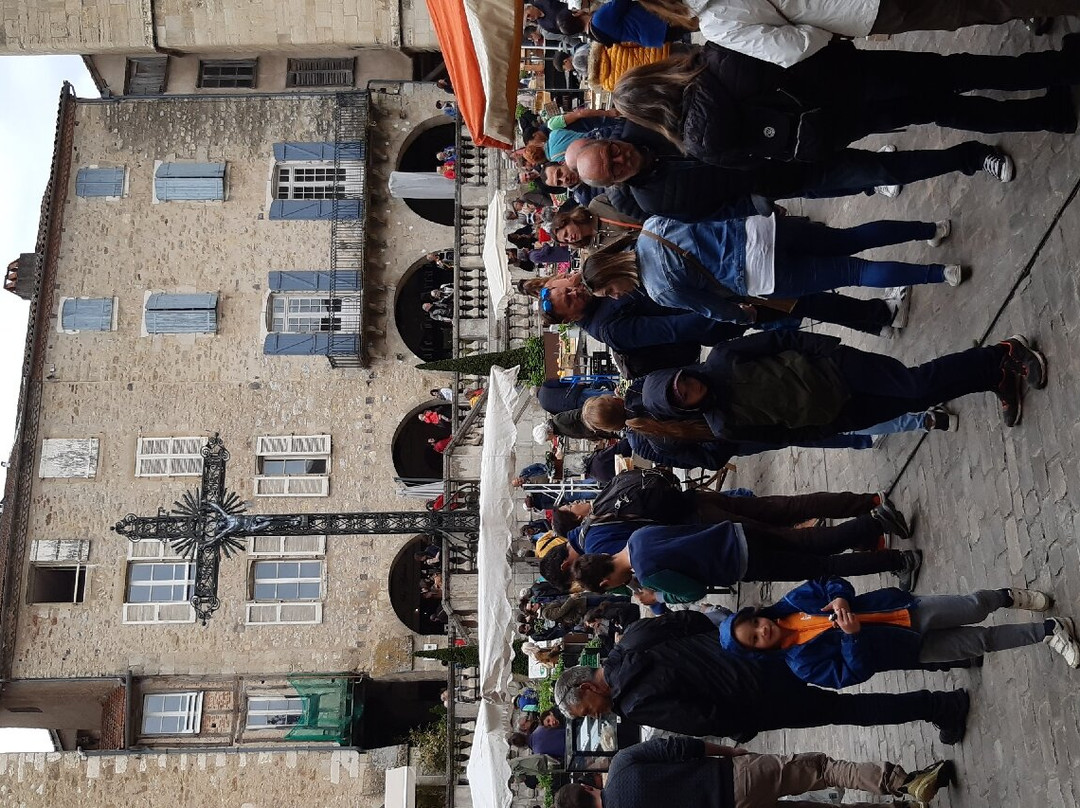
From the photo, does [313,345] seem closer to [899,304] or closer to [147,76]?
[147,76]

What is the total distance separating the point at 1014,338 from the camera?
5.74 metres

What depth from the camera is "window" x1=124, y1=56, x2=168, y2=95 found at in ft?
71.0

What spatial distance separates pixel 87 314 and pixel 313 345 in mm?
4789

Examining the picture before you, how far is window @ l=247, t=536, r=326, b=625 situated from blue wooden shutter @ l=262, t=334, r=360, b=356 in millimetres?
3807

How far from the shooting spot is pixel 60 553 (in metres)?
19.8

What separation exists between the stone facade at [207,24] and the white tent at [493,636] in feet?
41.4

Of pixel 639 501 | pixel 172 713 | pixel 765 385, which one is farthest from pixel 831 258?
pixel 172 713

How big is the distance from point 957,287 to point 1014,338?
0.86 metres

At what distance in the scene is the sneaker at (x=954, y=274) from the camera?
638cm

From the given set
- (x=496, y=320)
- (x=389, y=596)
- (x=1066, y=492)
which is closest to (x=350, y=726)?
(x=389, y=596)

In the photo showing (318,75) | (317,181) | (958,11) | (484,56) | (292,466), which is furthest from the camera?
(318,75)

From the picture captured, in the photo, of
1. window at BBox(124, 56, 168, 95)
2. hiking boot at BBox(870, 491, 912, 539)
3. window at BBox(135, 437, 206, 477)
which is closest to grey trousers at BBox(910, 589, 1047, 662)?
hiking boot at BBox(870, 491, 912, 539)

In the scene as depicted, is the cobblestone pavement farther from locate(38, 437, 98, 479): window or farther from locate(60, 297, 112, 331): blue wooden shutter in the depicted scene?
locate(60, 297, 112, 331): blue wooden shutter

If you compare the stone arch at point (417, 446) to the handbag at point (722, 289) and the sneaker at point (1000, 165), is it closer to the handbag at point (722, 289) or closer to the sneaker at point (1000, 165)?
the handbag at point (722, 289)
